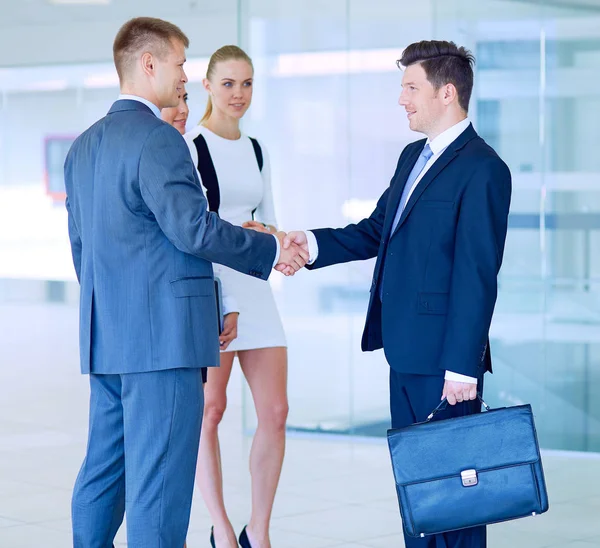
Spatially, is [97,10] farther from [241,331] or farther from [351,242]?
[351,242]

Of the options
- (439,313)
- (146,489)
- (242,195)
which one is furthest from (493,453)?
(242,195)

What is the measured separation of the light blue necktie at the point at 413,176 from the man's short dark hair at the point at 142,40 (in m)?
0.75

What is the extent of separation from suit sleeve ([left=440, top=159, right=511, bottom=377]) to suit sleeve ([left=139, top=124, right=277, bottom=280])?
2.01 ft

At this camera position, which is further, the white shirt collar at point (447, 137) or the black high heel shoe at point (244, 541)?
the black high heel shoe at point (244, 541)

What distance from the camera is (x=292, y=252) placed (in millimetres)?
3270

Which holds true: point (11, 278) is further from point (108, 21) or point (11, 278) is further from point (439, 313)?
point (439, 313)

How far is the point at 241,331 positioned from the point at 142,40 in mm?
1179

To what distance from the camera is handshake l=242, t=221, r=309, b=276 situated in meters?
3.18

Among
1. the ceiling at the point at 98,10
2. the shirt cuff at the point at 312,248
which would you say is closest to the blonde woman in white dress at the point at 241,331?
the shirt cuff at the point at 312,248

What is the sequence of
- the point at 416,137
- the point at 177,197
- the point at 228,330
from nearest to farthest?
the point at 177,197, the point at 228,330, the point at 416,137

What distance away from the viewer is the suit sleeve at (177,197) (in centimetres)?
267

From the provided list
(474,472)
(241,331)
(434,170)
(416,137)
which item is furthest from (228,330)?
(416,137)

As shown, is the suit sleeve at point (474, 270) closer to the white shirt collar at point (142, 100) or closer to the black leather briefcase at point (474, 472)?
the black leather briefcase at point (474, 472)

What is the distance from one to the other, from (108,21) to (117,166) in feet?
31.1
